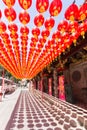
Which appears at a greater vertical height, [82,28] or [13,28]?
[13,28]

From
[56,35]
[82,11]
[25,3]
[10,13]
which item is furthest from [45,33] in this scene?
[25,3]

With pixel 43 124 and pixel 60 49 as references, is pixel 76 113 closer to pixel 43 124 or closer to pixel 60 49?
pixel 43 124

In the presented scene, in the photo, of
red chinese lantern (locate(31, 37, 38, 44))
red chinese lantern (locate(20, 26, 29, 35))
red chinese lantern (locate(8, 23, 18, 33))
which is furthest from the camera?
red chinese lantern (locate(31, 37, 38, 44))

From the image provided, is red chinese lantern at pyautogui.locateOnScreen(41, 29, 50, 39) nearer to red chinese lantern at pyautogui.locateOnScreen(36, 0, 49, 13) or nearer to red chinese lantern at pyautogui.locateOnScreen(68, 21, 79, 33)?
red chinese lantern at pyautogui.locateOnScreen(68, 21, 79, 33)

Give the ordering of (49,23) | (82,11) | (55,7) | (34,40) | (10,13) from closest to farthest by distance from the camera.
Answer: (55,7) < (82,11) < (10,13) < (49,23) < (34,40)

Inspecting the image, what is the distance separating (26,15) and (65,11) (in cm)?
108

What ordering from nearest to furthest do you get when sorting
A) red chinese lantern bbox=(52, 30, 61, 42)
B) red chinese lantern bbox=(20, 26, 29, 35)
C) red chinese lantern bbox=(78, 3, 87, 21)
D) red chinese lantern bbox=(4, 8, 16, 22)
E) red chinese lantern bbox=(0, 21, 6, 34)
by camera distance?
red chinese lantern bbox=(78, 3, 87, 21)
red chinese lantern bbox=(4, 8, 16, 22)
red chinese lantern bbox=(0, 21, 6, 34)
red chinese lantern bbox=(20, 26, 29, 35)
red chinese lantern bbox=(52, 30, 61, 42)

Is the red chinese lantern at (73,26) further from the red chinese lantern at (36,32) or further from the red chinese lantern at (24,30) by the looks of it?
the red chinese lantern at (24,30)

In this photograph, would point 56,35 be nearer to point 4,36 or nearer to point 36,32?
point 36,32

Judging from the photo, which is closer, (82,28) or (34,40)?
(82,28)

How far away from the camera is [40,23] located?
547 centimetres

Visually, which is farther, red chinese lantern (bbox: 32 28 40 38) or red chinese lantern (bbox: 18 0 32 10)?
red chinese lantern (bbox: 32 28 40 38)

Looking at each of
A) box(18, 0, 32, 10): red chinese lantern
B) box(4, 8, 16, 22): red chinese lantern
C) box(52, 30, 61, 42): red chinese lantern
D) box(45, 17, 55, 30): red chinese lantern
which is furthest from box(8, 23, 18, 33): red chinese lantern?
box(18, 0, 32, 10): red chinese lantern

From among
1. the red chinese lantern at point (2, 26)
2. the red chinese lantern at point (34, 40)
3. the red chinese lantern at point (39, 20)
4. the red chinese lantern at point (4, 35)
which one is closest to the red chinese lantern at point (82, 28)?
the red chinese lantern at point (39, 20)
